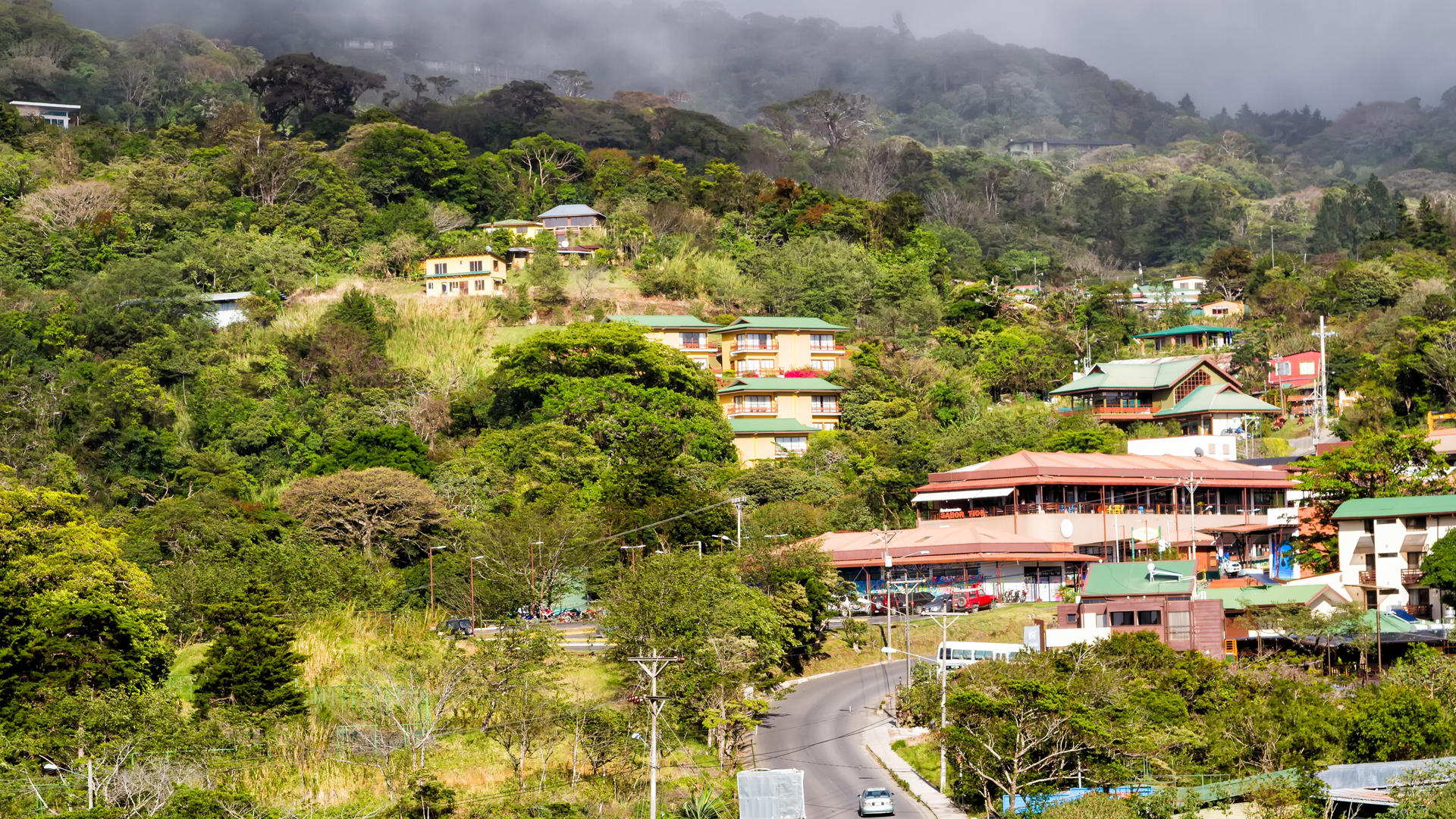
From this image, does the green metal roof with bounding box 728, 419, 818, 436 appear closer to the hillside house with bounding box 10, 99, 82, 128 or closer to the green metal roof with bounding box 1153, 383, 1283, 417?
the green metal roof with bounding box 1153, 383, 1283, 417

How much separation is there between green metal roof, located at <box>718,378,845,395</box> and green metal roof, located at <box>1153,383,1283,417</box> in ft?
53.8

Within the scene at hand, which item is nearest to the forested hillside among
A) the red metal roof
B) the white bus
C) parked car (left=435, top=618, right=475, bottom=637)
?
parked car (left=435, top=618, right=475, bottom=637)

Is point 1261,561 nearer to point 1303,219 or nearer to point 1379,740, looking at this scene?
point 1379,740

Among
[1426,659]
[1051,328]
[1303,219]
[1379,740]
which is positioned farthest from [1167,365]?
[1303,219]

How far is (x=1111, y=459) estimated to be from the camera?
2554 inches

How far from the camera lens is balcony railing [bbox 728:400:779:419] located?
75.6 meters

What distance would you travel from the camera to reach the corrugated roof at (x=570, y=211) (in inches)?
3684

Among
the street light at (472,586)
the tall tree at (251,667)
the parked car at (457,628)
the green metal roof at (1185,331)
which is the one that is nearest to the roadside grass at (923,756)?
the parked car at (457,628)

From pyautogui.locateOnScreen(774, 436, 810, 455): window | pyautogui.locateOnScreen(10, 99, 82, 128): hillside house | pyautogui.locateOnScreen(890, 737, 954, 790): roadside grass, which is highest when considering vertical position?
pyautogui.locateOnScreen(10, 99, 82, 128): hillside house

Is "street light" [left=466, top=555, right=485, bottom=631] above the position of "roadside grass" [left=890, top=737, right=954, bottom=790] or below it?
above

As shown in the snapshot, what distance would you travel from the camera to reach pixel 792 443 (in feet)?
240

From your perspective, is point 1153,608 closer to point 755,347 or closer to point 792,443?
point 792,443

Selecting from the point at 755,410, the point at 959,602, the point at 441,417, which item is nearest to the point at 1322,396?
the point at 755,410

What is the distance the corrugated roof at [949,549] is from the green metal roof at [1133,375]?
18505 mm
